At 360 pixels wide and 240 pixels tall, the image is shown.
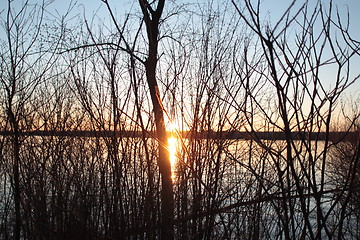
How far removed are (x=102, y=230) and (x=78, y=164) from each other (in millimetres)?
660

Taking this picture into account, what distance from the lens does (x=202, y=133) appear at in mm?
1913

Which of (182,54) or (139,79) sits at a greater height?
(182,54)

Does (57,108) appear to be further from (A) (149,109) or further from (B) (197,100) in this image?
(B) (197,100)

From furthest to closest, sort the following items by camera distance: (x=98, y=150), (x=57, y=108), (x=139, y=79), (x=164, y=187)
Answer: (x=57, y=108), (x=98, y=150), (x=139, y=79), (x=164, y=187)

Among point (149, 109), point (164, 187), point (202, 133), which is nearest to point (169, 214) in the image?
point (164, 187)

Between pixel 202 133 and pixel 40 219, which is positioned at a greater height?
pixel 202 133

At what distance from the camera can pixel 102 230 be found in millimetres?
2477

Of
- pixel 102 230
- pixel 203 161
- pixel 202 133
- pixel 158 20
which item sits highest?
pixel 158 20

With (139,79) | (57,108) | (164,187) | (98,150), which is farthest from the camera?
(57,108)

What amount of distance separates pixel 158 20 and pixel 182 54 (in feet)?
0.87

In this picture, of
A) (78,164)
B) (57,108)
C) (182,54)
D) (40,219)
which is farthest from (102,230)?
(182,54)

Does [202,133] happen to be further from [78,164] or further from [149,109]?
[78,164]

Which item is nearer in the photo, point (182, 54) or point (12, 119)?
point (12, 119)

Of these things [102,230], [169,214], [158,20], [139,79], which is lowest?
[102,230]
